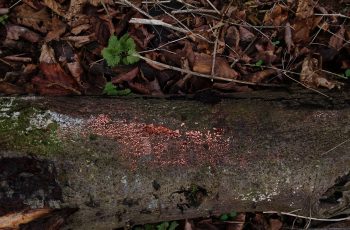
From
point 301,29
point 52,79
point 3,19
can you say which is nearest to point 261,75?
point 301,29

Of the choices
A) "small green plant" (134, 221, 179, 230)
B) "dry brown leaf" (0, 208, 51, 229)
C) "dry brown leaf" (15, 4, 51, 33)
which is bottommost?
"small green plant" (134, 221, 179, 230)

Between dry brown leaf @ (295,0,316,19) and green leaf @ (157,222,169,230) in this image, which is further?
dry brown leaf @ (295,0,316,19)

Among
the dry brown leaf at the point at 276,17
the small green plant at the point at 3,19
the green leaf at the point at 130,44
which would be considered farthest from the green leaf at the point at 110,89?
the dry brown leaf at the point at 276,17

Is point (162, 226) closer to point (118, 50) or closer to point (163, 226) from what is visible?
point (163, 226)

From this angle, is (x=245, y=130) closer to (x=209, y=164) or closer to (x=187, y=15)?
(x=209, y=164)

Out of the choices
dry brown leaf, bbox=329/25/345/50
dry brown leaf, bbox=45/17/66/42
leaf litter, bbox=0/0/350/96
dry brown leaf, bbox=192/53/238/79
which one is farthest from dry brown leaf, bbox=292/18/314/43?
dry brown leaf, bbox=45/17/66/42

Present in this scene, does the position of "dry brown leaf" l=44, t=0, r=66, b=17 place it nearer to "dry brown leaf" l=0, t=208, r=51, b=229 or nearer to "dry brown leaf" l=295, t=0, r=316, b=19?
"dry brown leaf" l=0, t=208, r=51, b=229
